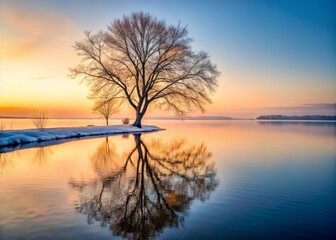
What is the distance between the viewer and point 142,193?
7348 mm

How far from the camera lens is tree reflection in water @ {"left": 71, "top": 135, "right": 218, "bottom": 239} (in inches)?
208

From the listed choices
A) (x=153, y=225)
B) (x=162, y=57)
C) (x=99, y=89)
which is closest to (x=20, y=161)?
(x=153, y=225)

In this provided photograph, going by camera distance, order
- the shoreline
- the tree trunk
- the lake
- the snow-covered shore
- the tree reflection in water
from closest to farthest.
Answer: the lake, the tree reflection in water, the shoreline, the snow-covered shore, the tree trunk

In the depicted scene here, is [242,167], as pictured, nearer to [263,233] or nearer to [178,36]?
[263,233]

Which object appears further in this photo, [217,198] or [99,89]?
[99,89]

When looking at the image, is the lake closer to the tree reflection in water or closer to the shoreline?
the tree reflection in water

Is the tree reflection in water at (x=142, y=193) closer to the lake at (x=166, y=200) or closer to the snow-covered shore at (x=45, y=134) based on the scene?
the lake at (x=166, y=200)

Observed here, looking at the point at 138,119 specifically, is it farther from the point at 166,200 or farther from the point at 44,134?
the point at 166,200

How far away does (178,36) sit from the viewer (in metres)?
35.0

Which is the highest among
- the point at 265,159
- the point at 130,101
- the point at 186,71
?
the point at 186,71

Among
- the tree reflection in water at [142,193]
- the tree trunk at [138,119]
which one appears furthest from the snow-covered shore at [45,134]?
the tree reflection in water at [142,193]

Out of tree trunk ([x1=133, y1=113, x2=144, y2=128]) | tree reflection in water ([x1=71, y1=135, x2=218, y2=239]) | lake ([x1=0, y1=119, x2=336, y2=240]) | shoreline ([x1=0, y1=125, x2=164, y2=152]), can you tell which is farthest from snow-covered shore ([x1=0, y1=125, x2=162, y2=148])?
tree reflection in water ([x1=71, y1=135, x2=218, y2=239])

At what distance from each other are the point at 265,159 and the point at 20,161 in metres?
11.5

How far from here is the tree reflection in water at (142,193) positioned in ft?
17.3
